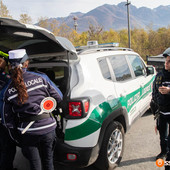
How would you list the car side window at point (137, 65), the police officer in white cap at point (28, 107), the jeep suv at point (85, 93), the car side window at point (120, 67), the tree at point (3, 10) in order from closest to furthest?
1. the police officer in white cap at point (28, 107)
2. the jeep suv at point (85, 93)
3. the car side window at point (120, 67)
4. the car side window at point (137, 65)
5. the tree at point (3, 10)

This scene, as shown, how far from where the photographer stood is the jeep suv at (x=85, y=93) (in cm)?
213

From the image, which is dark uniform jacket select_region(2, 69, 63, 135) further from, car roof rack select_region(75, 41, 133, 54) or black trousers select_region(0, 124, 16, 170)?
car roof rack select_region(75, 41, 133, 54)

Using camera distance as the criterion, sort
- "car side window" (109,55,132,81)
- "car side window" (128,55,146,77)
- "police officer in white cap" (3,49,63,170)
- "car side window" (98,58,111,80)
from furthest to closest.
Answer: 1. "car side window" (128,55,146,77)
2. "car side window" (109,55,132,81)
3. "car side window" (98,58,111,80)
4. "police officer in white cap" (3,49,63,170)

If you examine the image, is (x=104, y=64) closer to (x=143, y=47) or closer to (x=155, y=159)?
(x=155, y=159)

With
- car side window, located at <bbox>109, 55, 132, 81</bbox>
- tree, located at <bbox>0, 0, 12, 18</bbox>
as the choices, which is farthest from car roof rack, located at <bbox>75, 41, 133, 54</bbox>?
tree, located at <bbox>0, 0, 12, 18</bbox>

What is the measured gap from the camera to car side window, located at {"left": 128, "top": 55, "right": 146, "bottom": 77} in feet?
11.8

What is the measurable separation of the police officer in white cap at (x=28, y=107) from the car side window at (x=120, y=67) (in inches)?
51.5

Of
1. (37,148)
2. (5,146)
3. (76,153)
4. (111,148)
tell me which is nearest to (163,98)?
(111,148)

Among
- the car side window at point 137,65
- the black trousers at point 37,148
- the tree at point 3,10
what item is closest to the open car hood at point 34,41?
the black trousers at point 37,148

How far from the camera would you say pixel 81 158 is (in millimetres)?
2154

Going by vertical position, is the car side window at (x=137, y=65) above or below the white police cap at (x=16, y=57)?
below

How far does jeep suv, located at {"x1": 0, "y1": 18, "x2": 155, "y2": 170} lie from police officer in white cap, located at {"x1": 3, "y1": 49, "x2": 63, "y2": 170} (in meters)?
0.28

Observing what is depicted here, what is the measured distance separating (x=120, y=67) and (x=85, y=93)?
1.19 meters

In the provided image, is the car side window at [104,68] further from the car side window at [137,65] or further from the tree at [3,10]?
the tree at [3,10]
